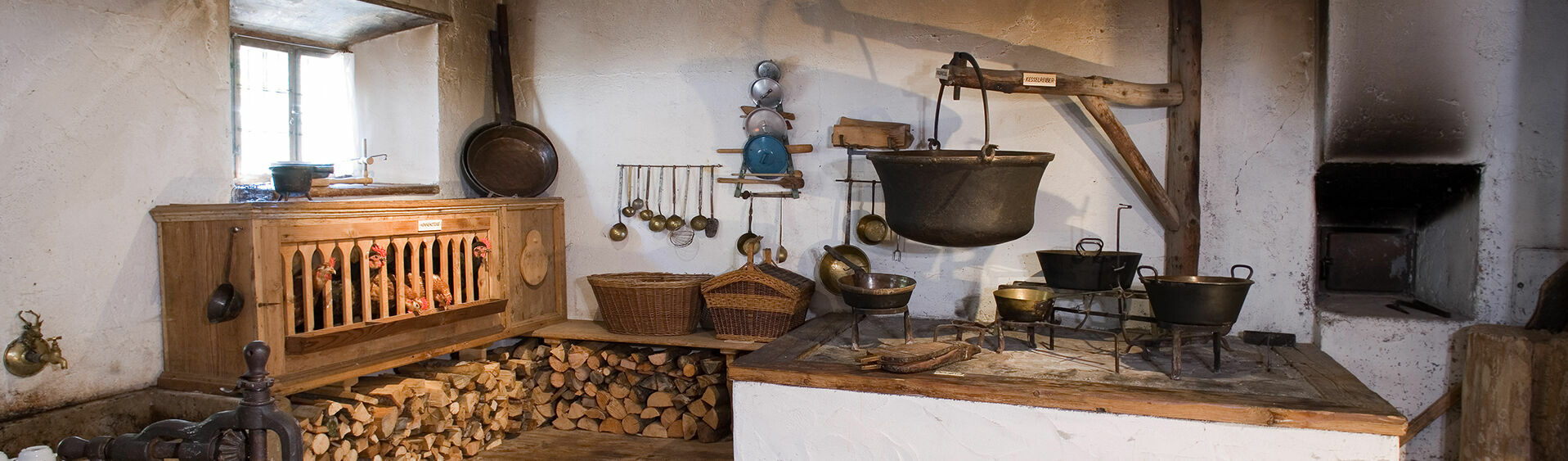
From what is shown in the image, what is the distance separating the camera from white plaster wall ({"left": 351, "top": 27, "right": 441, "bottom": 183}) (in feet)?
14.0

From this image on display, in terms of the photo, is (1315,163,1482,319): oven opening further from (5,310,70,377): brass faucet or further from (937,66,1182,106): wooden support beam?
(5,310,70,377): brass faucet

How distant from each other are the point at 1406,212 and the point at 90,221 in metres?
4.97

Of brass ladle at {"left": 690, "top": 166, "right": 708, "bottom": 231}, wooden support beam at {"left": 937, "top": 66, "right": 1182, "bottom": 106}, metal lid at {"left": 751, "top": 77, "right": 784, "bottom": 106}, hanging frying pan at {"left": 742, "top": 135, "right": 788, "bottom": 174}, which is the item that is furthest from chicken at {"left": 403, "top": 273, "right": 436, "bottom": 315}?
wooden support beam at {"left": 937, "top": 66, "right": 1182, "bottom": 106}

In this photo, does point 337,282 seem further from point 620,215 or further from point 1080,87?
point 1080,87

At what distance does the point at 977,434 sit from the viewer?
2896mm

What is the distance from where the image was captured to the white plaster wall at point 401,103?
14.0 feet

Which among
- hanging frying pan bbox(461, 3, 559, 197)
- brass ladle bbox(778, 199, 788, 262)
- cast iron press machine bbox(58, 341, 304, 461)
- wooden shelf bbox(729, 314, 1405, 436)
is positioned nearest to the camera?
cast iron press machine bbox(58, 341, 304, 461)

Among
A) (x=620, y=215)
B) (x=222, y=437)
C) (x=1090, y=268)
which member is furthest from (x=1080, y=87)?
(x=222, y=437)

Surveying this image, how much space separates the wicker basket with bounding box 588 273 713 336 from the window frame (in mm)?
1440

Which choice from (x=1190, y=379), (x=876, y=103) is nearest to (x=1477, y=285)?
(x=1190, y=379)

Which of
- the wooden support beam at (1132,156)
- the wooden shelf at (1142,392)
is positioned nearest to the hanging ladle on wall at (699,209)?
the wooden shelf at (1142,392)

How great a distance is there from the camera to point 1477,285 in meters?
3.40

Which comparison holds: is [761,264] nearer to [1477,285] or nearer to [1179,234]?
[1179,234]

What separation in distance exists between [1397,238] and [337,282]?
4.30 metres
